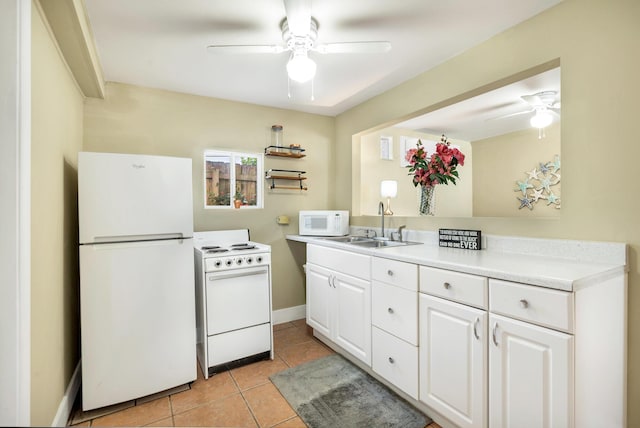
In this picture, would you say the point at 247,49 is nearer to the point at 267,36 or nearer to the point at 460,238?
the point at 267,36

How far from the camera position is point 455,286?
1.57m

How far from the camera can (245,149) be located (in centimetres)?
315

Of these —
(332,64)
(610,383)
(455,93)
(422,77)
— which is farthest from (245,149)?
(610,383)

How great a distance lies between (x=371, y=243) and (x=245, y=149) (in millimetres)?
1605

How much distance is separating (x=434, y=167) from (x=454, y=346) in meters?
1.43

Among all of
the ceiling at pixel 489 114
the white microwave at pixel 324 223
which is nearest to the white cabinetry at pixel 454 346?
the white microwave at pixel 324 223

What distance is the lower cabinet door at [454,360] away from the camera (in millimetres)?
Answer: 1453

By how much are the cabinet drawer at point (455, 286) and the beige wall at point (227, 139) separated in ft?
6.30

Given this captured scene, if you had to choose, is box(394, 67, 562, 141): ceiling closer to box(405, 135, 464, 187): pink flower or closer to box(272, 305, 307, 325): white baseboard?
box(405, 135, 464, 187): pink flower

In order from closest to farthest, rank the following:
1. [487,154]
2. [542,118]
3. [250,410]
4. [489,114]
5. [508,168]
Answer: [250,410] → [542,118] → [489,114] → [508,168] → [487,154]

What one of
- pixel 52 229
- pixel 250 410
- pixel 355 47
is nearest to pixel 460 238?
pixel 355 47

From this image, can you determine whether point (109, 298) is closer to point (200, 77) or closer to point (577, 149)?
point (200, 77)

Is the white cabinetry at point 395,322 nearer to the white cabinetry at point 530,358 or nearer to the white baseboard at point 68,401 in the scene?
the white cabinetry at point 530,358

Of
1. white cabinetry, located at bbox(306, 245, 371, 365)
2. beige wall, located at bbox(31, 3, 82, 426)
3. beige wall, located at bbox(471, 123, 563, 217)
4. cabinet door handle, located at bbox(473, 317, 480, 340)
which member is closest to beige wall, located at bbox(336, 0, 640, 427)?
cabinet door handle, located at bbox(473, 317, 480, 340)
